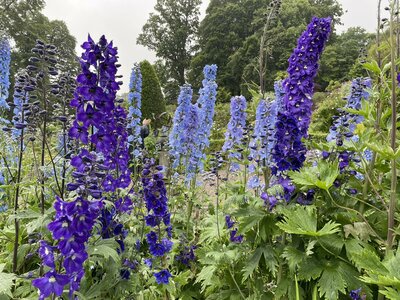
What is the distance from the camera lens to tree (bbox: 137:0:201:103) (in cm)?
3556

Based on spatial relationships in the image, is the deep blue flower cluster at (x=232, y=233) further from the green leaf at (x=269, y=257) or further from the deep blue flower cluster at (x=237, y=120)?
the deep blue flower cluster at (x=237, y=120)

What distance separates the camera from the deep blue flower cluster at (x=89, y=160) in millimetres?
1396

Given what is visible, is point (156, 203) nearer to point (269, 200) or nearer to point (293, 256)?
point (269, 200)

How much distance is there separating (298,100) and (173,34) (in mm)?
35456

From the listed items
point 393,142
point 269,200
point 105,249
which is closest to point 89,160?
point 105,249

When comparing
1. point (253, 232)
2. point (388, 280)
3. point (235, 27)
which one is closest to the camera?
point (388, 280)

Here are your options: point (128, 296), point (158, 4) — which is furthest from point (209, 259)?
point (158, 4)

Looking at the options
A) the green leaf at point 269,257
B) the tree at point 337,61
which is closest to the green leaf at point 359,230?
the green leaf at point 269,257

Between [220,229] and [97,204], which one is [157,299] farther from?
[97,204]

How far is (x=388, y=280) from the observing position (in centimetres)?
125

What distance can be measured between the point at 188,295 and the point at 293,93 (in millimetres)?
1770

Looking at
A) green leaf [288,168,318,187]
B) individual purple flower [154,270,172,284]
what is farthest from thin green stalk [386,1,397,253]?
individual purple flower [154,270,172,284]

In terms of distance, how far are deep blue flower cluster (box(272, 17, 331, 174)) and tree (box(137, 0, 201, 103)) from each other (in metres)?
33.4

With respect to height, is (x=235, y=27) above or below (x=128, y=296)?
above
